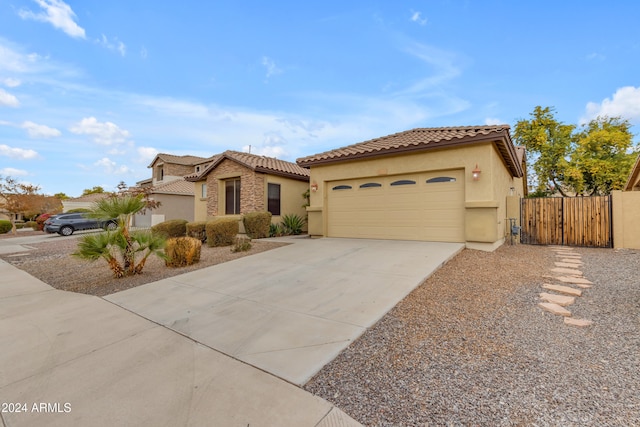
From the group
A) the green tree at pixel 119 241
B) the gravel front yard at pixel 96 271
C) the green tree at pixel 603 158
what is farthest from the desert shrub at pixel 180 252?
the green tree at pixel 603 158

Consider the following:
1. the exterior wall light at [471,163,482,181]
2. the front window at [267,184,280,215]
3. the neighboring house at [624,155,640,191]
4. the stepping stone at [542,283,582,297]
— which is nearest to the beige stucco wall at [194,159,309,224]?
the front window at [267,184,280,215]

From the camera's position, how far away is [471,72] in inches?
471

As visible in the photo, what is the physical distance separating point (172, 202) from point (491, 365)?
77.6 ft

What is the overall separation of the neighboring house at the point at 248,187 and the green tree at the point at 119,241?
6717 millimetres

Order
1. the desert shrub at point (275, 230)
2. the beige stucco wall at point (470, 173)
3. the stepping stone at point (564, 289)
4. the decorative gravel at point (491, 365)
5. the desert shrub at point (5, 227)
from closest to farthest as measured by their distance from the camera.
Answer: the decorative gravel at point (491, 365)
the stepping stone at point (564, 289)
the beige stucco wall at point (470, 173)
the desert shrub at point (275, 230)
the desert shrub at point (5, 227)

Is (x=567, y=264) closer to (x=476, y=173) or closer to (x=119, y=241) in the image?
(x=476, y=173)

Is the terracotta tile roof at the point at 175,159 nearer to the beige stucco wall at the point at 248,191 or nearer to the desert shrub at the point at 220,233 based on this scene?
the beige stucco wall at the point at 248,191

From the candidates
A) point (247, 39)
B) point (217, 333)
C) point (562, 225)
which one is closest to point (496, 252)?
point (562, 225)

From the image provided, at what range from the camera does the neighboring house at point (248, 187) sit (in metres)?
13.4

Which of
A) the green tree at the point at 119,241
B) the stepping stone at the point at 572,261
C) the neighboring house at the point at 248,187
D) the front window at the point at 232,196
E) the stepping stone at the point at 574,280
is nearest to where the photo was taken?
the stepping stone at the point at 574,280

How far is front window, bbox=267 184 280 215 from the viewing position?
1395cm

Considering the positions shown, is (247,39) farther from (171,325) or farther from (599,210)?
(599,210)

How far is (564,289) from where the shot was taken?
4859 mm

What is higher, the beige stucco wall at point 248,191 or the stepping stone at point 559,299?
the beige stucco wall at point 248,191
